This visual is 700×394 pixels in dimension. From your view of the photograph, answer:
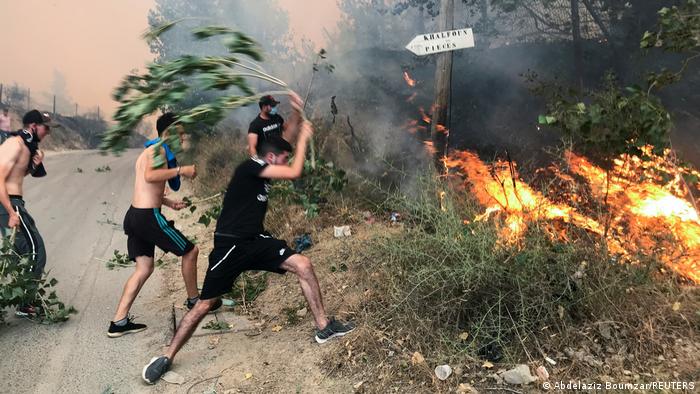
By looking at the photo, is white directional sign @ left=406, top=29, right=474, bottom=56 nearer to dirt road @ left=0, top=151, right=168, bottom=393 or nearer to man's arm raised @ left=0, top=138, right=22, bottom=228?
dirt road @ left=0, top=151, right=168, bottom=393

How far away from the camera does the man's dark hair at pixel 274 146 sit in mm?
3709

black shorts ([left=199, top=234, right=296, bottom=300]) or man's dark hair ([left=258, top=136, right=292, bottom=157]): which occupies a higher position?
man's dark hair ([left=258, top=136, right=292, bottom=157])

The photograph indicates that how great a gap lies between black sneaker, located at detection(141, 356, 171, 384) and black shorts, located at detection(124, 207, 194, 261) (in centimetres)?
96

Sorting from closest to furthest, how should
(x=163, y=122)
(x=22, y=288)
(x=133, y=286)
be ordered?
(x=163, y=122) < (x=133, y=286) < (x=22, y=288)

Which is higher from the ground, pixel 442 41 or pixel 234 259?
pixel 442 41

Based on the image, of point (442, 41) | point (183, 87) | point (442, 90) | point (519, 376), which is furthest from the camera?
point (442, 90)

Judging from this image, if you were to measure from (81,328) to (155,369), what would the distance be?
54.0 inches

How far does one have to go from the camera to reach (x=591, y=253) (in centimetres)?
361

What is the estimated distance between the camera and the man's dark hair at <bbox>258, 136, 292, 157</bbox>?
12.2 ft

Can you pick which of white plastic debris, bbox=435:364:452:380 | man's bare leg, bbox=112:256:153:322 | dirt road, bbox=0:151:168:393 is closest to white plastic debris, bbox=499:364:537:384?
white plastic debris, bbox=435:364:452:380

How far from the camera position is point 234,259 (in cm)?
367

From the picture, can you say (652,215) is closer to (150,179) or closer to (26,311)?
(150,179)

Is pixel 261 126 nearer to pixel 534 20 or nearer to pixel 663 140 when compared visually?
pixel 663 140

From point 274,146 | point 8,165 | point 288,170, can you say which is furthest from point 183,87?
point 8,165
